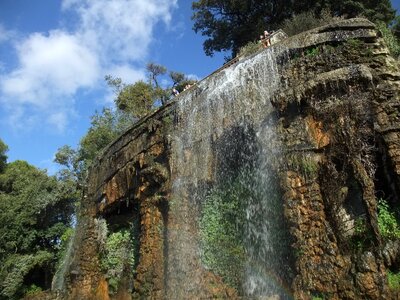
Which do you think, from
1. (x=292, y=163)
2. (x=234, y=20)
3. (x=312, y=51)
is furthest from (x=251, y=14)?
(x=292, y=163)

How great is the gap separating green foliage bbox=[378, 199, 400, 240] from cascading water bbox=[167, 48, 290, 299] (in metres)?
1.80

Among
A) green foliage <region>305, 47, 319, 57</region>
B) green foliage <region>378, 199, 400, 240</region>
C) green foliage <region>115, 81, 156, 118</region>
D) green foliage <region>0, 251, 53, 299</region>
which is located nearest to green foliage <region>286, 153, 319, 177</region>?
green foliage <region>378, 199, 400, 240</region>

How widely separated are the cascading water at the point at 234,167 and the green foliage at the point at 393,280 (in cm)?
208

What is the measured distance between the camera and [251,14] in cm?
2339

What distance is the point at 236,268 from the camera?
992cm

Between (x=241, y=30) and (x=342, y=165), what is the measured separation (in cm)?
1691

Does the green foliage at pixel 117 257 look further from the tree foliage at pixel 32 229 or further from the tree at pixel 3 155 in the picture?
the tree at pixel 3 155

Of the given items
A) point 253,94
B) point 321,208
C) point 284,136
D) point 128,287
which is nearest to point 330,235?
point 321,208

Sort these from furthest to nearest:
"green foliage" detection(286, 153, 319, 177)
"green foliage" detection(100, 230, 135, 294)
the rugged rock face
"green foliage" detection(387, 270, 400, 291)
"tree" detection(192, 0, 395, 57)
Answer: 1. "tree" detection(192, 0, 395, 57)
2. "green foliage" detection(100, 230, 135, 294)
3. "green foliage" detection(286, 153, 319, 177)
4. the rugged rock face
5. "green foliage" detection(387, 270, 400, 291)

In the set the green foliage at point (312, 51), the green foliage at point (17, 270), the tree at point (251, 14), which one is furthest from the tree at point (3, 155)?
the green foliage at point (312, 51)

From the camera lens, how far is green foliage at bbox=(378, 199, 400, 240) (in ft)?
24.5

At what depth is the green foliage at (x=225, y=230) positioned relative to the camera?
9992 millimetres

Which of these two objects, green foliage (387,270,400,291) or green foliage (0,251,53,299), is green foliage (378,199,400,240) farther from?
green foliage (0,251,53,299)

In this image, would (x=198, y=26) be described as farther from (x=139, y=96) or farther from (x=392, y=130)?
(x=392, y=130)
